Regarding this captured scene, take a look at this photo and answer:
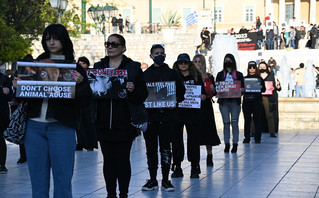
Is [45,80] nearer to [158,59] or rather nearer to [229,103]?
[158,59]

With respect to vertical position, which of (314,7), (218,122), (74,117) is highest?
(314,7)

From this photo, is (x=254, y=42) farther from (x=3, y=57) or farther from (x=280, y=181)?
(x=280, y=181)

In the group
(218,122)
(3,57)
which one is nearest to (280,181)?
(218,122)

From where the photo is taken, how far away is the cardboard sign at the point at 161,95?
9.77 meters

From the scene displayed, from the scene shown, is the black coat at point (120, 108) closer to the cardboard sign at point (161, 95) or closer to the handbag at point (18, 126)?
the handbag at point (18, 126)

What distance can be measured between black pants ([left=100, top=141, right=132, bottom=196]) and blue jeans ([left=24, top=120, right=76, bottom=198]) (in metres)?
1.46

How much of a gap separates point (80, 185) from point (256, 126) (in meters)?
7.58

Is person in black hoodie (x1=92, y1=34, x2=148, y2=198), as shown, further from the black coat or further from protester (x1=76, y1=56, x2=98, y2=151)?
protester (x1=76, y1=56, x2=98, y2=151)

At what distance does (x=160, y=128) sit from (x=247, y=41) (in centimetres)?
3900

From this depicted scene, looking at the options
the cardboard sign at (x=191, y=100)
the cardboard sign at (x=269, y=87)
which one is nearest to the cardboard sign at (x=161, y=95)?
the cardboard sign at (x=191, y=100)

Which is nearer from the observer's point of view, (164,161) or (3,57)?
(164,161)

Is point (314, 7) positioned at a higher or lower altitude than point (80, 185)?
higher

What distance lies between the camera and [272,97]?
1903 centimetres

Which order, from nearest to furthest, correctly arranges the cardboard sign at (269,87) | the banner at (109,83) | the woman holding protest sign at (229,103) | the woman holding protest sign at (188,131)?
the banner at (109,83), the woman holding protest sign at (188,131), the woman holding protest sign at (229,103), the cardboard sign at (269,87)
